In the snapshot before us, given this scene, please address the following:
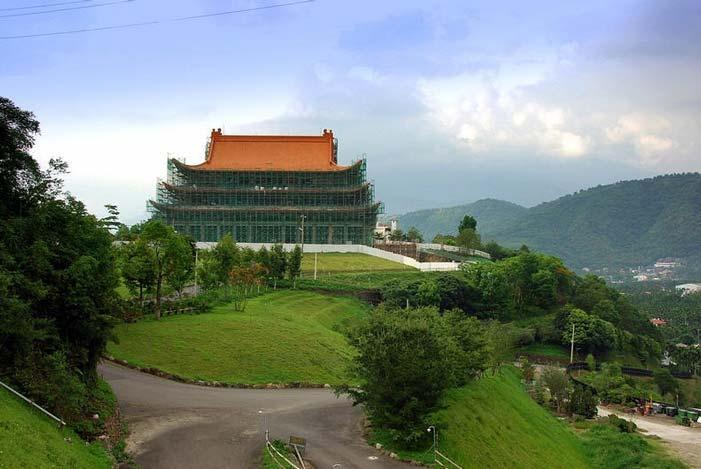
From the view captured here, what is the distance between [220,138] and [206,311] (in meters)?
49.1

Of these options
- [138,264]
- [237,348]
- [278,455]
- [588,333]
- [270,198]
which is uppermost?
[270,198]

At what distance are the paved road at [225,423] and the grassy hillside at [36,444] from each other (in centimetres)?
146

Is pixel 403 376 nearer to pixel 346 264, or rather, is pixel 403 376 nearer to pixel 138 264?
pixel 138 264

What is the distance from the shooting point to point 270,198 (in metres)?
78.6

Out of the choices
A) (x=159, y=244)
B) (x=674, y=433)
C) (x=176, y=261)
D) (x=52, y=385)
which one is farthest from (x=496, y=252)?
(x=52, y=385)

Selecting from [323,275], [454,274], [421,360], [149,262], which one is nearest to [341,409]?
[421,360]

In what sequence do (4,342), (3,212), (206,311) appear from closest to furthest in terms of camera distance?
1. (4,342)
2. (3,212)
3. (206,311)

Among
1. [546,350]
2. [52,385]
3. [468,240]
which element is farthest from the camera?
[468,240]

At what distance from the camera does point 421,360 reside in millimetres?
20688

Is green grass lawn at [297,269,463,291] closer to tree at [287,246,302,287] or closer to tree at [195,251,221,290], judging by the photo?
tree at [287,246,302,287]

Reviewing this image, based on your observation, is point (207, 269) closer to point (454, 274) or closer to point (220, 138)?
point (454, 274)

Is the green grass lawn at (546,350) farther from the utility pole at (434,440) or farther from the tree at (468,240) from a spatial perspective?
the utility pole at (434,440)

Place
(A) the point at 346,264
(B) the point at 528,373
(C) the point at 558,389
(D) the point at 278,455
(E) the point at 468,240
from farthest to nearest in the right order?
1. (E) the point at 468,240
2. (A) the point at 346,264
3. (B) the point at 528,373
4. (C) the point at 558,389
5. (D) the point at 278,455

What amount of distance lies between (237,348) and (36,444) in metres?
14.8
